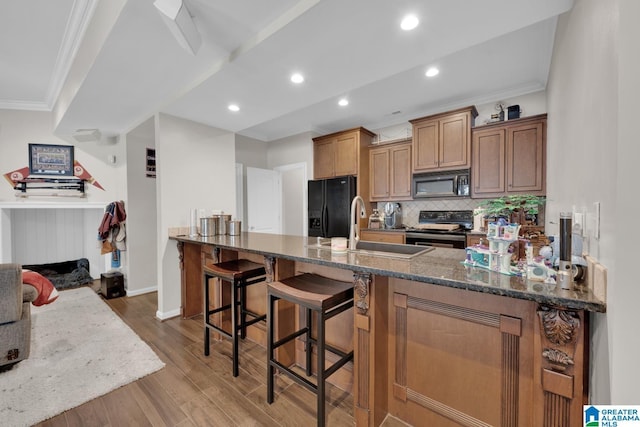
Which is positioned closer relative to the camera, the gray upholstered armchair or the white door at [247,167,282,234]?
the gray upholstered armchair

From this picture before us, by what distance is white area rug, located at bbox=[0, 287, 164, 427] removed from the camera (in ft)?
5.49

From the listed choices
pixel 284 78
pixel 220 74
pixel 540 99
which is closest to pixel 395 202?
pixel 540 99

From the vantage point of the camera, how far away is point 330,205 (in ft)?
14.2

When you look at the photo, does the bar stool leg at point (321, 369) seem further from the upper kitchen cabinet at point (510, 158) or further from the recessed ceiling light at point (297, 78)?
the upper kitchen cabinet at point (510, 158)

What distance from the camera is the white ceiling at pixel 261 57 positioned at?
158 centimetres

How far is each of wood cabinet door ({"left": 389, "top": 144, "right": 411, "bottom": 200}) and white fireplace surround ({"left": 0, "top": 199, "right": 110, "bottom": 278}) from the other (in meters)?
4.84

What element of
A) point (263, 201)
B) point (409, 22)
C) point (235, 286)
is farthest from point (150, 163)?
point (409, 22)

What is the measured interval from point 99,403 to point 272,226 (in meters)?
3.47

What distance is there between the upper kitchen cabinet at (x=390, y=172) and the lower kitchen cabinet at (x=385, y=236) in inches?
23.1

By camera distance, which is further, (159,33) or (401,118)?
(401,118)

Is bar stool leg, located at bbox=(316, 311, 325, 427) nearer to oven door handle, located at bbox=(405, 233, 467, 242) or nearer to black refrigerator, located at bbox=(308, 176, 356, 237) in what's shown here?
oven door handle, located at bbox=(405, 233, 467, 242)

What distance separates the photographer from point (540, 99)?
10.1ft

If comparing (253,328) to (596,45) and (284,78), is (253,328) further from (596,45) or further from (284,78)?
(596,45)

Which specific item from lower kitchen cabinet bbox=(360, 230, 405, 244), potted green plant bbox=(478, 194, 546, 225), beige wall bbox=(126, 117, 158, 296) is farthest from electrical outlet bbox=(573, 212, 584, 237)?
beige wall bbox=(126, 117, 158, 296)
